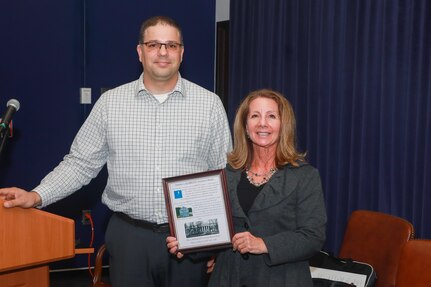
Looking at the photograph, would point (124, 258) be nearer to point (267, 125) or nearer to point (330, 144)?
point (267, 125)

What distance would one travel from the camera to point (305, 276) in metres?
2.06

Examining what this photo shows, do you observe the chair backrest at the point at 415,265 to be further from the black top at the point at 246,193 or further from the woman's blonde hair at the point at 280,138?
the black top at the point at 246,193

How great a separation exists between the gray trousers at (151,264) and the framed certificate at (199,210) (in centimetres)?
27

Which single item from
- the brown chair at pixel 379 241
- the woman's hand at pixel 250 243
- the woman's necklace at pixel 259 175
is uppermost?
the woman's necklace at pixel 259 175

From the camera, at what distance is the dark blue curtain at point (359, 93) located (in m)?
3.55

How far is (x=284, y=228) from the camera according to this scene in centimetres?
203

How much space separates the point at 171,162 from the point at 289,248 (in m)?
0.77

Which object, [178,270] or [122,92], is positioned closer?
[178,270]

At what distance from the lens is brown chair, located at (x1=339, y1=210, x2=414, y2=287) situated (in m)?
3.02

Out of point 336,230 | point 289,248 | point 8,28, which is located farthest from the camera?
point 8,28

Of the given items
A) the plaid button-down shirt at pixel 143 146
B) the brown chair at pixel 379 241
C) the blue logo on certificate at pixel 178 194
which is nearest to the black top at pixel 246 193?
the blue logo on certificate at pixel 178 194

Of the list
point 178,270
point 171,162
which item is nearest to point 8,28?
point 171,162

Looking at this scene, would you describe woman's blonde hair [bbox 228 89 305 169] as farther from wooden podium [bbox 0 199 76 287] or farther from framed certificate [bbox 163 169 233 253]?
wooden podium [bbox 0 199 76 287]

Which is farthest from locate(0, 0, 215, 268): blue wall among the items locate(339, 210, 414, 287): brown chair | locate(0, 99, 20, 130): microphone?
locate(0, 99, 20, 130): microphone
